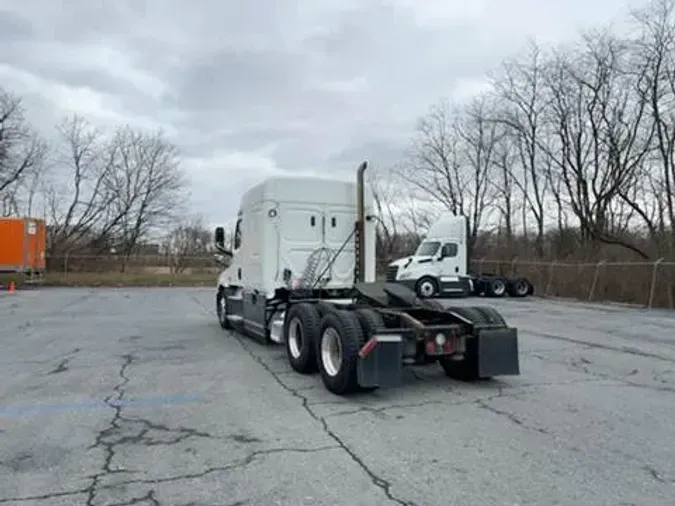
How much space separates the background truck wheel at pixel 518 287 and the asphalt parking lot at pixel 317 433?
59.5 ft

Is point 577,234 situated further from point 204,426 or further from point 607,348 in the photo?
point 204,426

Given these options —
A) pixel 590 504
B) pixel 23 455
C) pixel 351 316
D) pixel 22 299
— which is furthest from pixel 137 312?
pixel 590 504

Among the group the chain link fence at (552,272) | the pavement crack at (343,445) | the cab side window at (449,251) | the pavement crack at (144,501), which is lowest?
the pavement crack at (144,501)

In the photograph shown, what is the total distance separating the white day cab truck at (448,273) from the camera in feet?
91.0

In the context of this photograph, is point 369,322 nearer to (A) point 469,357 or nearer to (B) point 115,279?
(A) point 469,357

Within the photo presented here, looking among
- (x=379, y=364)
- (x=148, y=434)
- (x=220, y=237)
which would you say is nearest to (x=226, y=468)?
(x=148, y=434)

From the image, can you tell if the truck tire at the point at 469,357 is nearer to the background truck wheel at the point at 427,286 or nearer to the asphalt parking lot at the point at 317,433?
the asphalt parking lot at the point at 317,433

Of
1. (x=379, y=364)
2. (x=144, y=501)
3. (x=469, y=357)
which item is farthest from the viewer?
(x=469, y=357)

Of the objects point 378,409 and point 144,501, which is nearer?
point 144,501

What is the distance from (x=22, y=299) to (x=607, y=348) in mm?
22098

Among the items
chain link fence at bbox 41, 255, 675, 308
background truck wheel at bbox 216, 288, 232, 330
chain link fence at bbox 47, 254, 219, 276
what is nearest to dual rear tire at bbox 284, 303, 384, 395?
background truck wheel at bbox 216, 288, 232, 330

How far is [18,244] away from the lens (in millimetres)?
31344

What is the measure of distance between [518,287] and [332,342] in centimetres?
2266

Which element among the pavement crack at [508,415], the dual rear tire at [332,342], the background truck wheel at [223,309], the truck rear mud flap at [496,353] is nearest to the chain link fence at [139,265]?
the background truck wheel at [223,309]
